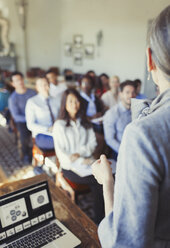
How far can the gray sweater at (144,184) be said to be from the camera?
44 centimetres

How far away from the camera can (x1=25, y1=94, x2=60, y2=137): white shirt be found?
1.45 meters

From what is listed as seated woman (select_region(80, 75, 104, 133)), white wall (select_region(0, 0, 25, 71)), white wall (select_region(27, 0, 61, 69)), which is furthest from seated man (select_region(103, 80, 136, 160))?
white wall (select_region(0, 0, 25, 71))

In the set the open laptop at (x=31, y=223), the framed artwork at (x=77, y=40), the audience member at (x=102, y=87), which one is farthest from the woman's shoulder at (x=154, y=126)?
the framed artwork at (x=77, y=40)

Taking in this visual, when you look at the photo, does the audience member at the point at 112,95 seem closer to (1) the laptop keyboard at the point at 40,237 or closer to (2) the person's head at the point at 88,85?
(2) the person's head at the point at 88,85

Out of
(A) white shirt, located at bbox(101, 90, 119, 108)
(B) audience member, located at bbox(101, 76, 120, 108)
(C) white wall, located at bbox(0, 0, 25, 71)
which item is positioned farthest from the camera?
(C) white wall, located at bbox(0, 0, 25, 71)

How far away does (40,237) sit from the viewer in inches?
34.9

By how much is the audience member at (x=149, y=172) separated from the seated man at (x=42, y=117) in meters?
0.96

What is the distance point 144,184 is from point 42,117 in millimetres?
1182

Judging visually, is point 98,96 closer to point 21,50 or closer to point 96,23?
point 96,23

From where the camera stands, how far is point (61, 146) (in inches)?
64.5

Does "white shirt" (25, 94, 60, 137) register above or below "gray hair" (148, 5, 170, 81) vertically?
below

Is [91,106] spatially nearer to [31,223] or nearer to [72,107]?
[72,107]

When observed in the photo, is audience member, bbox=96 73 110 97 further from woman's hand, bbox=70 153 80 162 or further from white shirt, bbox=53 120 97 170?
woman's hand, bbox=70 153 80 162

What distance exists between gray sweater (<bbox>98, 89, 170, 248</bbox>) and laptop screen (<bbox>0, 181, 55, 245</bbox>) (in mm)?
496
